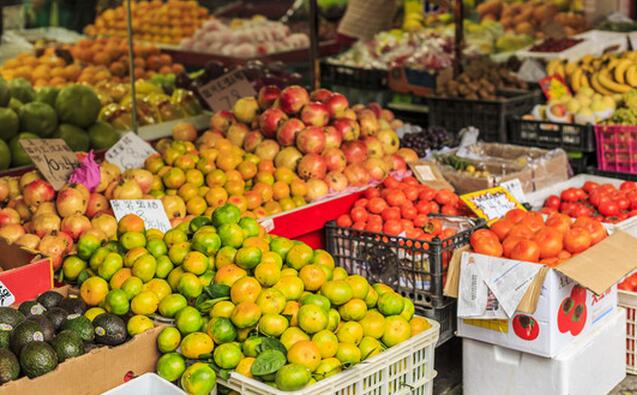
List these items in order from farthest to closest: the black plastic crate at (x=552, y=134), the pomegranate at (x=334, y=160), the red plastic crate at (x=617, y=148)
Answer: the black plastic crate at (x=552, y=134)
the red plastic crate at (x=617, y=148)
the pomegranate at (x=334, y=160)

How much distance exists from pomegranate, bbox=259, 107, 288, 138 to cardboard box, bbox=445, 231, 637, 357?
4.82ft

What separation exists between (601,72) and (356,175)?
8.44ft

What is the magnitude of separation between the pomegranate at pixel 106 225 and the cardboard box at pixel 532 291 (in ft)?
4.97

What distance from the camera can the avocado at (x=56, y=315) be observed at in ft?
10.2

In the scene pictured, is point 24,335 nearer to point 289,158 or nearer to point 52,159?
point 52,159

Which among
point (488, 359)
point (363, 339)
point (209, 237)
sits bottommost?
point (488, 359)

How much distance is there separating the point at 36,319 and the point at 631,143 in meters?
3.77

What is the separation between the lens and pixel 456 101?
615 centimetres

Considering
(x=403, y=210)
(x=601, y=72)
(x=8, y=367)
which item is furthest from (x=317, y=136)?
(x=601, y=72)

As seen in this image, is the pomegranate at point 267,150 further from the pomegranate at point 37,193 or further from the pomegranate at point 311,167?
the pomegranate at point 37,193

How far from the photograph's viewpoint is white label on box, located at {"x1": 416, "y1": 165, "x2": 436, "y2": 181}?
484cm

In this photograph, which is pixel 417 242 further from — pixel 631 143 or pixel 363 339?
pixel 631 143

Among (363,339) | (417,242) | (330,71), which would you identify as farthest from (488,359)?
(330,71)

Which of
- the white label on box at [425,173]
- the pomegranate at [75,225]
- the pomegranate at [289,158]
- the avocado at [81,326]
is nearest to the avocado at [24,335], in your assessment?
the avocado at [81,326]
